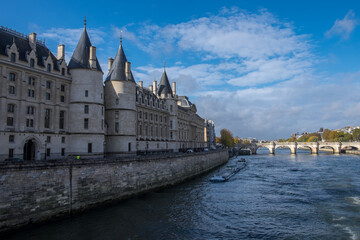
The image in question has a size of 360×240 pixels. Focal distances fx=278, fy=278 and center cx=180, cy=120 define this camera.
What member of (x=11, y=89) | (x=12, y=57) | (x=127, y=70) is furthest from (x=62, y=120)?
(x=127, y=70)

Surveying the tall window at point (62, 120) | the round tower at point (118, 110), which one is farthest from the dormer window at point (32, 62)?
the round tower at point (118, 110)

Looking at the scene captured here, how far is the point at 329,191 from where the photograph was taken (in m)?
36.7

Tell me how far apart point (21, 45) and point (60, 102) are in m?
7.71

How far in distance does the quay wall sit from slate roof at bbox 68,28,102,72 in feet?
46.6

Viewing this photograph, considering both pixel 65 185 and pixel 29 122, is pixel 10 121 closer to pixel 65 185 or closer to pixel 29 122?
pixel 29 122

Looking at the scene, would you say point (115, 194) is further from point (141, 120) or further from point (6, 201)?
point (141, 120)

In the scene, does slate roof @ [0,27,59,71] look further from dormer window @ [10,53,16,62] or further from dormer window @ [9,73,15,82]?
dormer window @ [9,73,15,82]

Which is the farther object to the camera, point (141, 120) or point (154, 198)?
point (141, 120)

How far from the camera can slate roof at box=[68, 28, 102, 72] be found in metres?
36.5

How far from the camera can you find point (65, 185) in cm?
2478

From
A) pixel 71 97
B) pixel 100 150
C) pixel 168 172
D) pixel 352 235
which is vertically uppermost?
pixel 71 97

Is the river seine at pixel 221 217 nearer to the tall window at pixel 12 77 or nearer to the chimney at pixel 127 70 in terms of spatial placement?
the tall window at pixel 12 77

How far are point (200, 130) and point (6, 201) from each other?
88.8 metres

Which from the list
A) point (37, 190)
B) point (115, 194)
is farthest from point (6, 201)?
point (115, 194)
